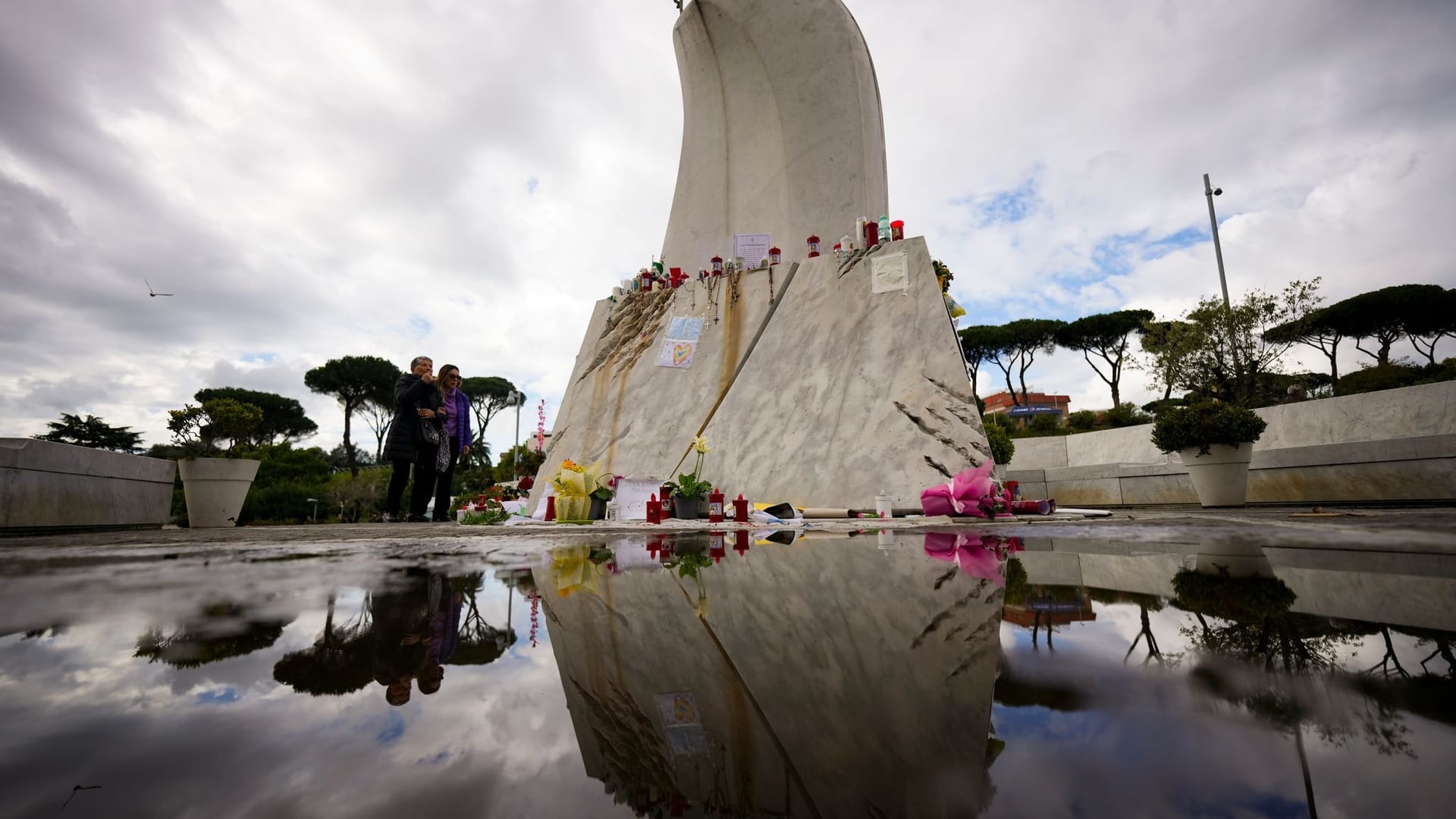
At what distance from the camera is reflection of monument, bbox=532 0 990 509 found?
20.2ft

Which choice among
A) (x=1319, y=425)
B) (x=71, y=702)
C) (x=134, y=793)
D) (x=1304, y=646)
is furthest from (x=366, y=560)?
(x=1319, y=425)

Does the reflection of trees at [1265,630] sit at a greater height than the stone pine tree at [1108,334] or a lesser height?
lesser

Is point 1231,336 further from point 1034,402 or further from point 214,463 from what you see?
point 1034,402

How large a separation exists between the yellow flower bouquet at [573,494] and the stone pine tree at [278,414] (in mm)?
31079

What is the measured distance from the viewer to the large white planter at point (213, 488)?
619cm

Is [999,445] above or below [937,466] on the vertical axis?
above

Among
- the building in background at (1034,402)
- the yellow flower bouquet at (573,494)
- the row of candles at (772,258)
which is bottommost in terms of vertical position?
the yellow flower bouquet at (573,494)

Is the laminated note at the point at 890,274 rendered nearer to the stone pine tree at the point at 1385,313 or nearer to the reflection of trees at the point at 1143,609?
the reflection of trees at the point at 1143,609

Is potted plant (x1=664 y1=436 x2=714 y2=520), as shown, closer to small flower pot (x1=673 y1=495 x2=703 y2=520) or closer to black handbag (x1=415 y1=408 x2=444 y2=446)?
small flower pot (x1=673 y1=495 x2=703 y2=520)

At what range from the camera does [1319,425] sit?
34.8 feet

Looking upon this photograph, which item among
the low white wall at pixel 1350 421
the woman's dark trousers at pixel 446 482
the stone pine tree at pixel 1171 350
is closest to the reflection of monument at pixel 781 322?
the woman's dark trousers at pixel 446 482

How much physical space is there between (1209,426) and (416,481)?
858 cm

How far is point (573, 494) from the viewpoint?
5.73 meters

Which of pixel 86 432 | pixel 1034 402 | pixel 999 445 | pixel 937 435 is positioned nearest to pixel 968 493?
pixel 937 435
